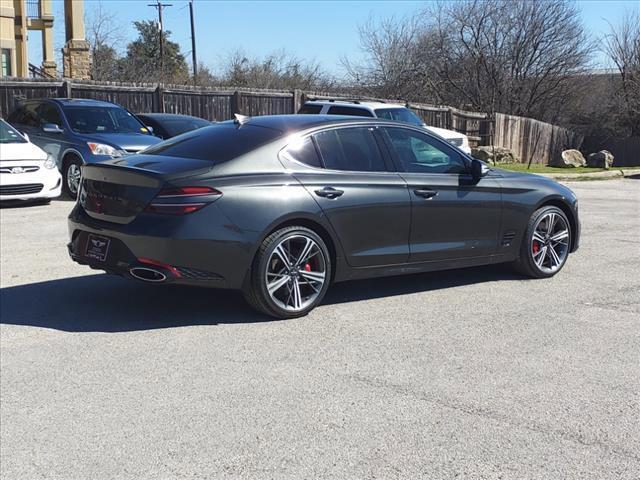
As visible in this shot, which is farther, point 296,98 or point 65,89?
point 296,98

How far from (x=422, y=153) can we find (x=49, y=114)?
9538mm

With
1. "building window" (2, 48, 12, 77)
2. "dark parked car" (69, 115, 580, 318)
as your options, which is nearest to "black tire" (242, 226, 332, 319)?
"dark parked car" (69, 115, 580, 318)

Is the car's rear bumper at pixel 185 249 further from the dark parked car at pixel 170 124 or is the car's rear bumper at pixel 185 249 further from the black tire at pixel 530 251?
the dark parked car at pixel 170 124

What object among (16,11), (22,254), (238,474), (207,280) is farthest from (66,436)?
(16,11)

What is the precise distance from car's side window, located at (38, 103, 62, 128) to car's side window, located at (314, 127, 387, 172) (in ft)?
28.8

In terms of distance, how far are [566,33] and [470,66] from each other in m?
4.95

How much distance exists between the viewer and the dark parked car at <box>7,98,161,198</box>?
41.9 ft

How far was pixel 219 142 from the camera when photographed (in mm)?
6164

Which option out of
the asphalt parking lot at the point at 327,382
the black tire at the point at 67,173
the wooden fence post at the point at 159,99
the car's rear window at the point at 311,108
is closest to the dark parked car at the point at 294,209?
the asphalt parking lot at the point at 327,382

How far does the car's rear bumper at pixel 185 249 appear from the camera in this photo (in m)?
5.38

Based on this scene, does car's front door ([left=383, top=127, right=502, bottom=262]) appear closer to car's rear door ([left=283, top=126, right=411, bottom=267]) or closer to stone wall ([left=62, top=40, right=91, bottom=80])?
car's rear door ([left=283, top=126, right=411, bottom=267])

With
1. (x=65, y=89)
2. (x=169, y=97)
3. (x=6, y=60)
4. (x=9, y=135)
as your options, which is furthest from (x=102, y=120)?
(x=6, y=60)

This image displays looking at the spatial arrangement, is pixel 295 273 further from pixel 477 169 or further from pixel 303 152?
pixel 477 169

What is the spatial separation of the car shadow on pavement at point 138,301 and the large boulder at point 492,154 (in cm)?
1819
